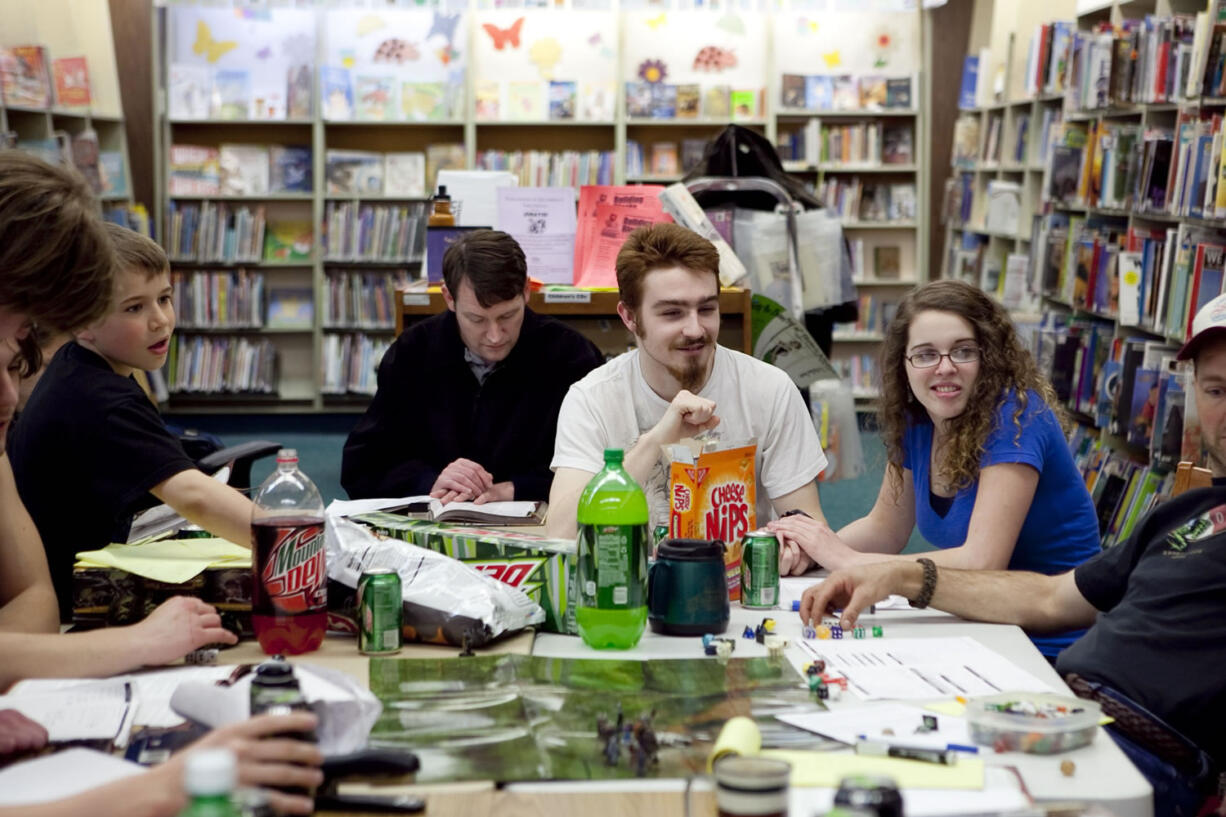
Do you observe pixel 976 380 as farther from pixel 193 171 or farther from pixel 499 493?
pixel 193 171

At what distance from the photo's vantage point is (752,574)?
204 cm

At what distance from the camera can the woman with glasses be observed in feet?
7.56

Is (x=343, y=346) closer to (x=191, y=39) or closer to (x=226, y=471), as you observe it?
(x=191, y=39)

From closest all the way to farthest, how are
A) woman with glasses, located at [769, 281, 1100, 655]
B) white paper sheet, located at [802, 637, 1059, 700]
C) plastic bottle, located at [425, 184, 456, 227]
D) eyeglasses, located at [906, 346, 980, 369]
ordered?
white paper sheet, located at [802, 637, 1059, 700]
woman with glasses, located at [769, 281, 1100, 655]
eyeglasses, located at [906, 346, 980, 369]
plastic bottle, located at [425, 184, 456, 227]

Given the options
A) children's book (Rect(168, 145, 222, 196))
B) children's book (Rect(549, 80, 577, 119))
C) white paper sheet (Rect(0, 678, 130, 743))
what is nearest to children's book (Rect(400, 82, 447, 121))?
children's book (Rect(549, 80, 577, 119))

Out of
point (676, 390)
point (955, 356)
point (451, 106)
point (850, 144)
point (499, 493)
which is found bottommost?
point (499, 493)

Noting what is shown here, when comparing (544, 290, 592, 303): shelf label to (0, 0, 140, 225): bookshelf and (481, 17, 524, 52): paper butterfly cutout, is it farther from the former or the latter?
(481, 17, 524, 52): paper butterfly cutout

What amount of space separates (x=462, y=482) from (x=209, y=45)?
6.00 m

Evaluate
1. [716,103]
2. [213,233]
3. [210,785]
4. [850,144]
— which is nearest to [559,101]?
[716,103]

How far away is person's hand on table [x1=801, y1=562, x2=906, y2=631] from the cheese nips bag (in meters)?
0.15

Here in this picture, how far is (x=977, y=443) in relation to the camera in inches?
92.9

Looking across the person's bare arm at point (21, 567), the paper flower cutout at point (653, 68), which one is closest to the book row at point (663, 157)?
the paper flower cutout at point (653, 68)

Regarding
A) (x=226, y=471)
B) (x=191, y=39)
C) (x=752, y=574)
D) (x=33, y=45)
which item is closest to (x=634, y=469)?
(x=752, y=574)

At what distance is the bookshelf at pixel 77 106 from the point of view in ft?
21.0
